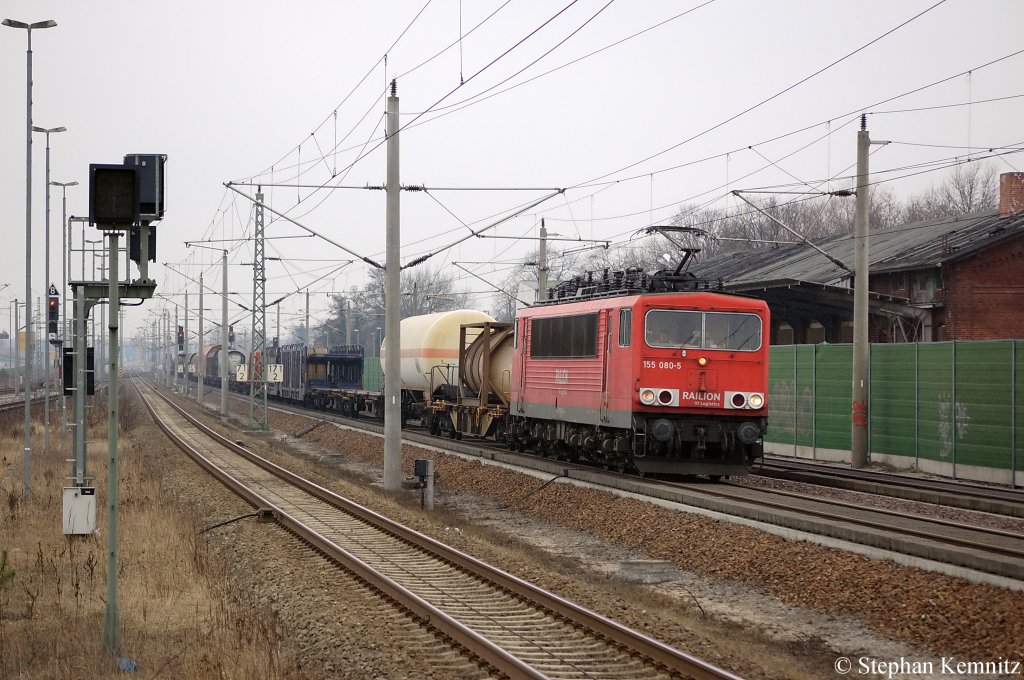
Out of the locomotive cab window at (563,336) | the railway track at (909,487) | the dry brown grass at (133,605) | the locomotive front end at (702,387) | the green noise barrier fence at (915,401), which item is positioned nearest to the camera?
the dry brown grass at (133,605)

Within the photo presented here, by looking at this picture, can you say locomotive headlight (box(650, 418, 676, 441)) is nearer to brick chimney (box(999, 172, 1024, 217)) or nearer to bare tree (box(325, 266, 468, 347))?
brick chimney (box(999, 172, 1024, 217))

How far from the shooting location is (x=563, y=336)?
75.3ft

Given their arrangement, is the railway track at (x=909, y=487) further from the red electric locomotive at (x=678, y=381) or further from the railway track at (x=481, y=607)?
the railway track at (x=481, y=607)

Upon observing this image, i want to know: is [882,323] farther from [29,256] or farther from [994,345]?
[29,256]

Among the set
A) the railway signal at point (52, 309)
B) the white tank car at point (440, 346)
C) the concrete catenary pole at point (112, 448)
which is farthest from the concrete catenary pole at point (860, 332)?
the railway signal at point (52, 309)

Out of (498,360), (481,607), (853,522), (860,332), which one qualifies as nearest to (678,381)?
(853,522)

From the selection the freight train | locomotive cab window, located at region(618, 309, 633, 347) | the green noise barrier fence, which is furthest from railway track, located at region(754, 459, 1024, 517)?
locomotive cab window, located at region(618, 309, 633, 347)

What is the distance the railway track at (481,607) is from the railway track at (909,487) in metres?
8.32

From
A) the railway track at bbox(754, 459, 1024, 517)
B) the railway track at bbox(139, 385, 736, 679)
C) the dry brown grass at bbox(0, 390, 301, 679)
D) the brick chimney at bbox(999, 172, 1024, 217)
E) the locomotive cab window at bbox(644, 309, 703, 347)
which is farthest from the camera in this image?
the brick chimney at bbox(999, 172, 1024, 217)

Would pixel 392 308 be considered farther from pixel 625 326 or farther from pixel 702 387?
pixel 702 387

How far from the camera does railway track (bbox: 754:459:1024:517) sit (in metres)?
16.7

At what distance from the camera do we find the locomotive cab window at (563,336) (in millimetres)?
21594

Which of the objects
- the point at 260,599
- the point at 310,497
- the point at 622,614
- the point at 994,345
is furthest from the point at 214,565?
the point at 994,345

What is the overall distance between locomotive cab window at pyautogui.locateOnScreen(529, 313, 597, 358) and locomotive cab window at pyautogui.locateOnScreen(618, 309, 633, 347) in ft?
3.79
